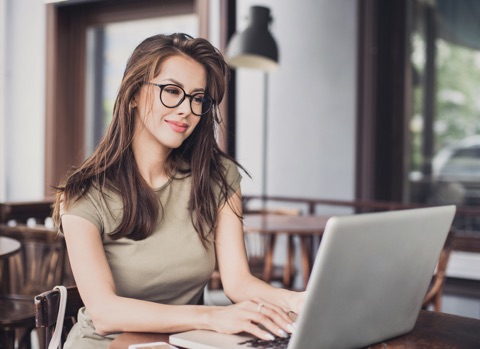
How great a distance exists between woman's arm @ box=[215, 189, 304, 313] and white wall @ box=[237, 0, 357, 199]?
3.45m

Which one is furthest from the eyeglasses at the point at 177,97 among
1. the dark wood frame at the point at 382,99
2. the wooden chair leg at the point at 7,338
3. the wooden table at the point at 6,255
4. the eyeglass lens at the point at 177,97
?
the dark wood frame at the point at 382,99

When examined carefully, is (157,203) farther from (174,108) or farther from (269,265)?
(269,265)

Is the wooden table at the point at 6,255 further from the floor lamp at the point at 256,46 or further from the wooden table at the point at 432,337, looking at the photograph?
the floor lamp at the point at 256,46

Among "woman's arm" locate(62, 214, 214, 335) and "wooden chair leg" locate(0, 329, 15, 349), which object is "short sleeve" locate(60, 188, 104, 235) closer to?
"woman's arm" locate(62, 214, 214, 335)

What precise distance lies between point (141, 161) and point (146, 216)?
160mm

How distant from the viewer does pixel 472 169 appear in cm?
490

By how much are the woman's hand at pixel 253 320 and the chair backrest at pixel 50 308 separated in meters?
0.37

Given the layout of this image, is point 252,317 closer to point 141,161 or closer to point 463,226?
point 141,161

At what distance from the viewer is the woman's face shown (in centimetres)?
158

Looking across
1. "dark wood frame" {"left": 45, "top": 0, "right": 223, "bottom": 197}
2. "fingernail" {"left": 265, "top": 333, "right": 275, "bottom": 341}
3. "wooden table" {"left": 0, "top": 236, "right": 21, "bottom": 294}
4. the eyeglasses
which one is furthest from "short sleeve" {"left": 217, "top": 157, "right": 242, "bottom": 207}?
"dark wood frame" {"left": 45, "top": 0, "right": 223, "bottom": 197}

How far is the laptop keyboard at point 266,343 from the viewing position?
3.89 ft

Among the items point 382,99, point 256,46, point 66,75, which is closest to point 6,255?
point 256,46

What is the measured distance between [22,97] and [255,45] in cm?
294

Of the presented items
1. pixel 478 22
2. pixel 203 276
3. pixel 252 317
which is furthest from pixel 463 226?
pixel 252 317
